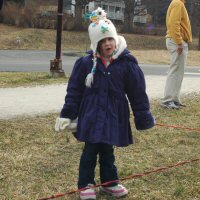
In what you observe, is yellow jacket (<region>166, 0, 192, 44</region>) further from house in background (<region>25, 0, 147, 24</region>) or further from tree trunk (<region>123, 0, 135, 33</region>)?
tree trunk (<region>123, 0, 135, 33</region>)

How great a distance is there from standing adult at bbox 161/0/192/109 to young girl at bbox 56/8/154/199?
3420mm

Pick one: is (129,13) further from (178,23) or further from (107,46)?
(107,46)

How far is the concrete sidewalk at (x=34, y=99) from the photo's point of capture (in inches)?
261

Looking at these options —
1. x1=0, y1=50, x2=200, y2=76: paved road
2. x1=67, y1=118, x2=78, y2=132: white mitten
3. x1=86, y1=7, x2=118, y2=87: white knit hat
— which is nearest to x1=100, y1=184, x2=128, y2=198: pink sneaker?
x1=67, y1=118, x2=78, y2=132: white mitten

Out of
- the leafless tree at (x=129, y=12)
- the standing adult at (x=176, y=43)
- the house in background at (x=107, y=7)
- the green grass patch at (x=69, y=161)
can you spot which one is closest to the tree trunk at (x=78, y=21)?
the house in background at (x=107, y=7)

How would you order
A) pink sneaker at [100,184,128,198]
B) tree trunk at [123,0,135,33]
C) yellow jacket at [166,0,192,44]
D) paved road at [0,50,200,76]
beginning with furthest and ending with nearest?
tree trunk at [123,0,135,33], paved road at [0,50,200,76], yellow jacket at [166,0,192,44], pink sneaker at [100,184,128,198]

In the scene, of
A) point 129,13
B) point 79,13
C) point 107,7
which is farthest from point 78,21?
point 107,7

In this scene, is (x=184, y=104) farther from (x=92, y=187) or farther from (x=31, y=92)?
(x=92, y=187)

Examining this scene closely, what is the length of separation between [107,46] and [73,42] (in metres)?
26.9

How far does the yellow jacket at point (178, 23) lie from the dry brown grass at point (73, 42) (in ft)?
43.4

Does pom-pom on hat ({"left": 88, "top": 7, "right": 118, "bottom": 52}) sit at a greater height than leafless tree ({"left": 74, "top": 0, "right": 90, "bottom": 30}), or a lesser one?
lesser

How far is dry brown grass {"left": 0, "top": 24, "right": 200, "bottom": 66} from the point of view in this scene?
22.8 m

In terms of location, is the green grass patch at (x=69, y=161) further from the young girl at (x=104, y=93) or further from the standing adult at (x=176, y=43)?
the standing adult at (x=176, y=43)

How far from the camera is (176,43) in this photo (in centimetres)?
696
